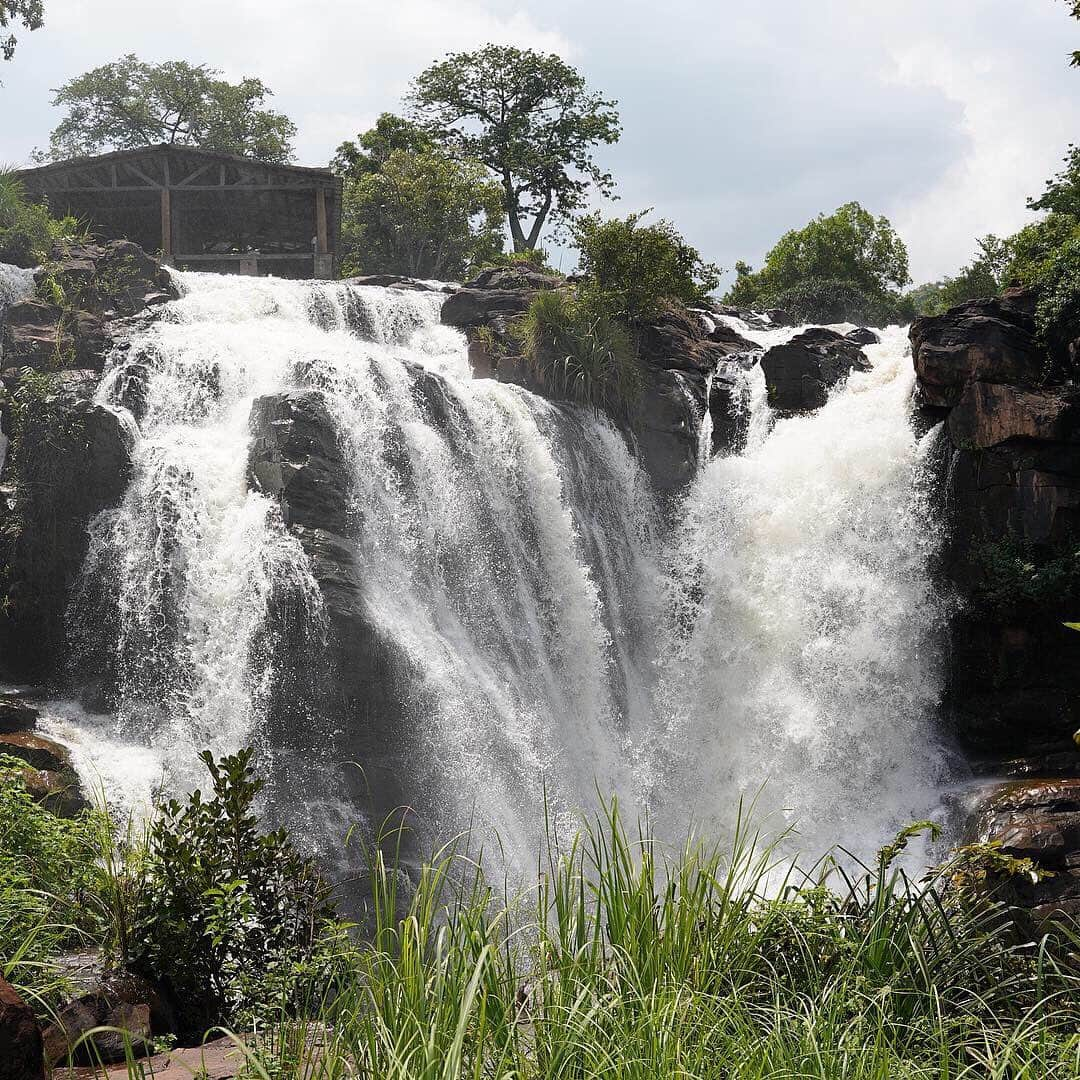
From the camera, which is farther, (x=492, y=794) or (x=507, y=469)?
(x=507, y=469)

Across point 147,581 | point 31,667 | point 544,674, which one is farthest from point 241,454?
point 544,674

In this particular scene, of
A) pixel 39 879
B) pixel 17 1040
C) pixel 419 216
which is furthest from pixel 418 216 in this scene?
pixel 17 1040

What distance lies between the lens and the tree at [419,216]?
34625 millimetres

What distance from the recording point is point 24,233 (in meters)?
19.2

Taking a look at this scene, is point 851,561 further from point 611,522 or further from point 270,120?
point 270,120

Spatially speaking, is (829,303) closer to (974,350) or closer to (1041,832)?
(974,350)

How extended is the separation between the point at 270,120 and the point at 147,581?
3808 cm

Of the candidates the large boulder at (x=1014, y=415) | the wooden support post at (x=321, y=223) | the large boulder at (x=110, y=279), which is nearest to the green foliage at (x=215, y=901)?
the large boulder at (x=1014, y=415)

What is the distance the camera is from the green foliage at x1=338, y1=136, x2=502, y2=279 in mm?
34594

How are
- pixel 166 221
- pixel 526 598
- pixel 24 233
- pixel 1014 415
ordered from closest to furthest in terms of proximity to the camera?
pixel 526 598
pixel 1014 415
pixel 24 233
pixel 166 221

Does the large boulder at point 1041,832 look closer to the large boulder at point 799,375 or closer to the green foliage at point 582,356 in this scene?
the large boulder at point 799,375

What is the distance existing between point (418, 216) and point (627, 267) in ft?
50.9

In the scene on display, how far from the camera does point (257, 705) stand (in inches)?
484

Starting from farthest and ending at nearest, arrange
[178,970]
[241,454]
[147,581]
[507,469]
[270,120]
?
[270,120] < [507,469] < [241,454] < [147,581] < [178,970]
